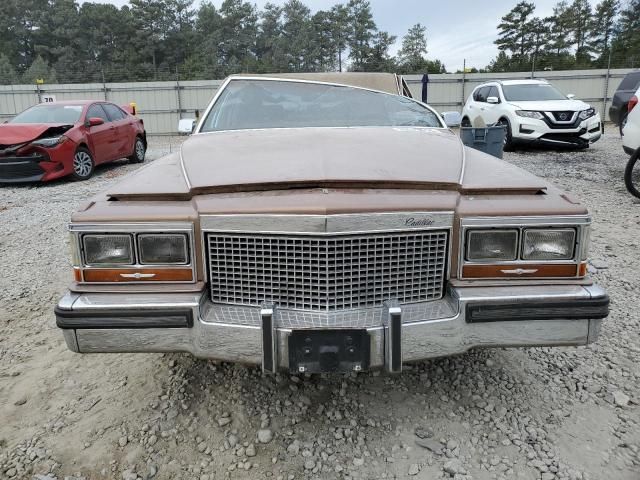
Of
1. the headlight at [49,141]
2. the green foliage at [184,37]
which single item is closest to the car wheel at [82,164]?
the headlight at [49,141]

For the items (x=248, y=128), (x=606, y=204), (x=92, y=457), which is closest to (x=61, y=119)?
(x=248, y=128)

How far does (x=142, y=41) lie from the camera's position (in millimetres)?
58031

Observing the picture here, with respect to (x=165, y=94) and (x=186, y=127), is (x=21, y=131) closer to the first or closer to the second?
(x=186, y=127)

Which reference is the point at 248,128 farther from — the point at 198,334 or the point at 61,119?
the point at 61,119

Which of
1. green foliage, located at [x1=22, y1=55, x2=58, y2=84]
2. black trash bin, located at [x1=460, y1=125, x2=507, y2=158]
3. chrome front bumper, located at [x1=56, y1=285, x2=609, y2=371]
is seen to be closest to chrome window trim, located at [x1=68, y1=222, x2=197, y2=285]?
chrome front bumper, located at [x1=56, y1=285, x2=609, y2=371]

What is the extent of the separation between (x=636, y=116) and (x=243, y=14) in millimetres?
66472

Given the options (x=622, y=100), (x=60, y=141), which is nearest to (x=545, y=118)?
(x=622, y=100)

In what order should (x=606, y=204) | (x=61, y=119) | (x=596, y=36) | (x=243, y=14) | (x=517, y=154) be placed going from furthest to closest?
(x=243, y=14)
(x=596, y=36)
(x=517, y=154)
(x=61, y=119)
(x=606, y=204)

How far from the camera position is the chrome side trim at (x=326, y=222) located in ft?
6.19

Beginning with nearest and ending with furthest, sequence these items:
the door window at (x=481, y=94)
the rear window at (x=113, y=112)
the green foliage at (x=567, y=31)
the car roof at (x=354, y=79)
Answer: the car roof at (x=354, y=79), the rear window at (x=113, y=112), the door window at (x=481, y=94), the green foliage at (x=567, y=31)

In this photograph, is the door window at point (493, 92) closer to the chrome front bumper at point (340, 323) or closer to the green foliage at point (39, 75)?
the chrome front bumper at point (340, 323)

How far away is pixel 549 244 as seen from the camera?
207cm

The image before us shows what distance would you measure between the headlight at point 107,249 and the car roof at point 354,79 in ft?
7.07

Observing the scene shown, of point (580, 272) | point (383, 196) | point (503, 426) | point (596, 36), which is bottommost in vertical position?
point (503, 426)
